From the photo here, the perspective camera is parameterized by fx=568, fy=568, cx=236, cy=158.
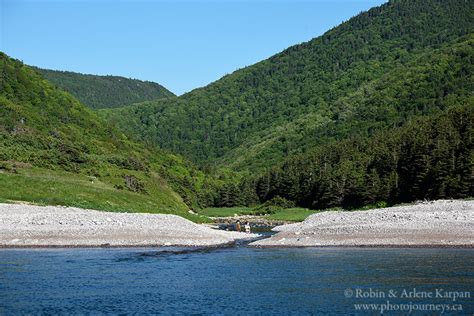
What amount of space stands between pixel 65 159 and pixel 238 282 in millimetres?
82418

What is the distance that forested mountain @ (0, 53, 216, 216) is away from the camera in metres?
90.4

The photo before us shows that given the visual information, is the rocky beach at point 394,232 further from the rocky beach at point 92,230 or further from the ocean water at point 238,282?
the rocky beach at point 92,230

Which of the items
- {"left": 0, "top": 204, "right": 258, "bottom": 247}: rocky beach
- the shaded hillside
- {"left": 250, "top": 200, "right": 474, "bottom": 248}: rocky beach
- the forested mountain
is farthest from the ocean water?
the shaded hillside

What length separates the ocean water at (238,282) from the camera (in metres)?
31.4

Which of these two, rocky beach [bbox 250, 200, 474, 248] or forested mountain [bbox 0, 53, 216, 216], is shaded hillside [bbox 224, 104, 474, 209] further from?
rocky beach [bbox 250, 200, 474, 248]

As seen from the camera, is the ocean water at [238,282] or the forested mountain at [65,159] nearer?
the ocean water at [238,282]

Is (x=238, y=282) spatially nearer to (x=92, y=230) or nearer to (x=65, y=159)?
(x=92, y=230)

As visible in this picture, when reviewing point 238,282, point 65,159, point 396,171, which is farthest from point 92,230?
point 396,171

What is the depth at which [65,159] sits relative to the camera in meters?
113

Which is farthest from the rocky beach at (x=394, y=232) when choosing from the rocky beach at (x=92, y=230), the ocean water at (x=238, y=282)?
the rocky beach at (x=92, y=230)

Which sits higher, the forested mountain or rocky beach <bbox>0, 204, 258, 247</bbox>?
the forested mountain

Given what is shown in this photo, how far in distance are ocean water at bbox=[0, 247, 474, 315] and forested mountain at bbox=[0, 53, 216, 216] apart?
3766cm

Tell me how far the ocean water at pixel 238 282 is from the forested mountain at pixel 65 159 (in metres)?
37.7

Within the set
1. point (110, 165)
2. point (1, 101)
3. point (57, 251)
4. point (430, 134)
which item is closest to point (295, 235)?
point (57, 251)
